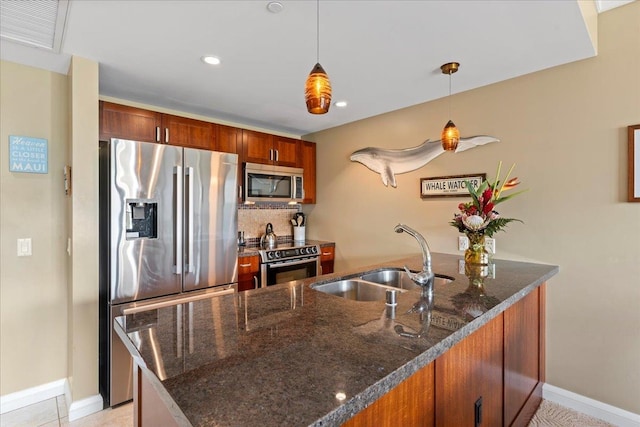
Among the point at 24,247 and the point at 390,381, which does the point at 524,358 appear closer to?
the point at 390,381

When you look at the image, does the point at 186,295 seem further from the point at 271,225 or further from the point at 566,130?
the point at 566,130

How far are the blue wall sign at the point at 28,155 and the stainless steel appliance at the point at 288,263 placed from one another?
1.91 meters

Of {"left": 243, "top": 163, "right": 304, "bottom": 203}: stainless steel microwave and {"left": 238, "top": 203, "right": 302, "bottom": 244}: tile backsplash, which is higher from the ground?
{"left": 243, "top": 163, "right": 304, "bottom": 203}: stainless steel microwave

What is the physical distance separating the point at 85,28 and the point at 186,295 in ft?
6.30

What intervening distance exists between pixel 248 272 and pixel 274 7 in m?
2.34

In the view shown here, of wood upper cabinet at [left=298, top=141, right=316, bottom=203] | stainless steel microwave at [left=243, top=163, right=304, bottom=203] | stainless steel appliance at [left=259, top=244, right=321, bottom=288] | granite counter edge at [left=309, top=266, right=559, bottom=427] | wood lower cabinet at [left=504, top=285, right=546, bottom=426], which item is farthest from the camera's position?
wood upper cabinet at [left=298, top=141, right=316, bottom=203]

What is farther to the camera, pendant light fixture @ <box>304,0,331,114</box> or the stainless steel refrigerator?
the stainless steel refrigerator

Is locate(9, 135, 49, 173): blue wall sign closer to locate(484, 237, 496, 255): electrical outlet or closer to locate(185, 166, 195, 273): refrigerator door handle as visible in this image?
locate(185, 166, 195, 273): refrigerator door handle

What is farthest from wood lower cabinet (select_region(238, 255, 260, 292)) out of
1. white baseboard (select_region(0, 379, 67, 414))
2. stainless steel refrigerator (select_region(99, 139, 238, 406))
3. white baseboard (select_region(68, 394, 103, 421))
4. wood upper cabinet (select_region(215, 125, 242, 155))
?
white baseboard (select_region(0, 379, 67, 414))

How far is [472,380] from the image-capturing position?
138cm

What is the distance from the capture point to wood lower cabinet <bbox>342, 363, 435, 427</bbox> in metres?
0.89

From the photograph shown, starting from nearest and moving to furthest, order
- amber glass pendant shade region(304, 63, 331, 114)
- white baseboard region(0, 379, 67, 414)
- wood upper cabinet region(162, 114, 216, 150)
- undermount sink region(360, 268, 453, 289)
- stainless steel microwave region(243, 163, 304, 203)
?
amber glass pendant shade region(304, 63, 331, 114) → undermount sink region(360, 268, 453, 289) → white baseboard region(0, 379, 67, 414) → wood upper cabinet region(162, 114, 216, 150) → stainless steel microwave region(243, 163, 304, 203)

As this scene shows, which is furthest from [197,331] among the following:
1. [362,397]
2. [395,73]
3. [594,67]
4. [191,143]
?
[594,67]

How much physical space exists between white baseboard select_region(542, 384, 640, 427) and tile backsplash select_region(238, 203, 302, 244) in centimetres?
311
